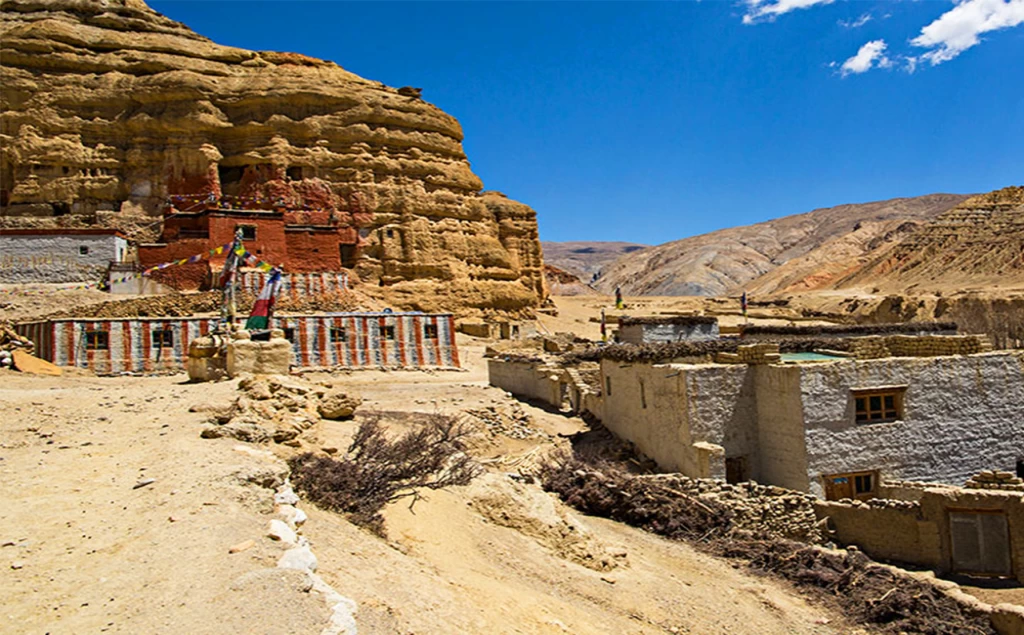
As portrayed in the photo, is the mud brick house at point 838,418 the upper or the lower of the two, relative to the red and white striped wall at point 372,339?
lower

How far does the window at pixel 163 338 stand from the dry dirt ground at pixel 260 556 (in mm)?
11206

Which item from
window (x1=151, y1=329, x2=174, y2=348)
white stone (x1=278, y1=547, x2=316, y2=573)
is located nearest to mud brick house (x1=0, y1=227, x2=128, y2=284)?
window (x1=151, y1=329, x2=174, y2=348)

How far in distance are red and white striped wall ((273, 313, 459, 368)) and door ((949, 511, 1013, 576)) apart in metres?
18.3

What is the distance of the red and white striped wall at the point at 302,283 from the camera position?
31.4 meters

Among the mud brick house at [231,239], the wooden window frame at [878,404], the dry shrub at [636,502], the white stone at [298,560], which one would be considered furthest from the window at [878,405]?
the mud brick house at [231,239]

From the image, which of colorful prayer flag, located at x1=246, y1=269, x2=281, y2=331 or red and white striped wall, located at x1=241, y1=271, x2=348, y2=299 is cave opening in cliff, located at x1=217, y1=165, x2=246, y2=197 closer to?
red and white striped wall, located at x1=241, y1=271, x2=348, y2=299

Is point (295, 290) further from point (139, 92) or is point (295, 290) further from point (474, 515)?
point (474, 515)

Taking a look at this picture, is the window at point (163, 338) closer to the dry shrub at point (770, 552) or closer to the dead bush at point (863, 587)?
the dry shrub at point (770, 552)

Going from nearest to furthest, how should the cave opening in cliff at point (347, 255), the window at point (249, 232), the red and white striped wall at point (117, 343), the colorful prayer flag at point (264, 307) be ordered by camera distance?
the colorful prayer flag at point (264, 307), the red and white striped wall at point (117, 343), the window at point (249, 232), the cave opening in cliff at point (347, 255)

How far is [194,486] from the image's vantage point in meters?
6.99

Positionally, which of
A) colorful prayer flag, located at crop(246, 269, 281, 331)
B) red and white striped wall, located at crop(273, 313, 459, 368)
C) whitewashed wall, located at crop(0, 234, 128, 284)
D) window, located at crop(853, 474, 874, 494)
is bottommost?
window, located at crop(853, 474, 874, 494)

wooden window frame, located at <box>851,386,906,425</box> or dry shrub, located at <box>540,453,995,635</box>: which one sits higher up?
wooden window frame, located at <box>851,386,906,425</box>

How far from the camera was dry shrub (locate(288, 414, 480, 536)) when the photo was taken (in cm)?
760

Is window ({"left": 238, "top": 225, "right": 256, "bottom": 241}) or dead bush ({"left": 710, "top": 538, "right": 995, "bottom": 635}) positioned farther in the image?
window ({"left": 238, "top": 225, "right": 256, "bottom": 241})
